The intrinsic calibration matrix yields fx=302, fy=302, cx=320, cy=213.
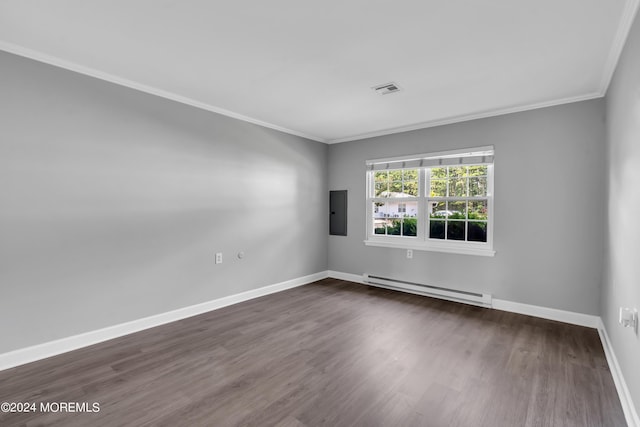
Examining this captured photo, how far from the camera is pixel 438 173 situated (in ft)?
14.7

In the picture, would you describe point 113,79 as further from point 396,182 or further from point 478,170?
point 478,170

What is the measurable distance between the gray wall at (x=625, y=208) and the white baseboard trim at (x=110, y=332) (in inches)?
149

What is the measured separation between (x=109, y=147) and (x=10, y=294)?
4.81 ft

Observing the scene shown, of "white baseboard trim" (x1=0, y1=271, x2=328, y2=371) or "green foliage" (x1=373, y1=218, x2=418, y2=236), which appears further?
"green foliage" (x1=373, y1=218, x2=418, y2=236)

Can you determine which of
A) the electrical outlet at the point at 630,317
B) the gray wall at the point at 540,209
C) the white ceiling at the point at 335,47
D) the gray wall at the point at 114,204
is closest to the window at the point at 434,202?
the gray wall at the point at 540,209

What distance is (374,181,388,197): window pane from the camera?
5062 millimetres

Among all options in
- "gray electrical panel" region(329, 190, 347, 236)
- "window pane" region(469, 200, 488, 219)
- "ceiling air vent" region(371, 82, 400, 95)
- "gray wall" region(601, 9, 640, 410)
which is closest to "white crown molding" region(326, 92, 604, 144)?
"gray wall" region(601, 9, 640, 410)

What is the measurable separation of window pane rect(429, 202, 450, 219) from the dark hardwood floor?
4.97 ft

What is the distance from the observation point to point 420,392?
214cm

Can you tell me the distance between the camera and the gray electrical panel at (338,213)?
545 centimetres

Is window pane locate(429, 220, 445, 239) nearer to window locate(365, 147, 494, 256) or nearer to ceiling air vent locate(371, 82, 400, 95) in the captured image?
window locate(365, 147, 494, 256)

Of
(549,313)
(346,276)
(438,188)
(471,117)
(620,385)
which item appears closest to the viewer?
(620,385)

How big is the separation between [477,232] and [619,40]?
247cm

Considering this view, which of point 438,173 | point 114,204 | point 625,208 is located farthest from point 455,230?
point 114,204
